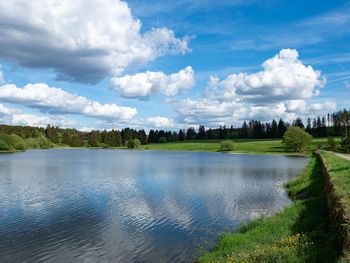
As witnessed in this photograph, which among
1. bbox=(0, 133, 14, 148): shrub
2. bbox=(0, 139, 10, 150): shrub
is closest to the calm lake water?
bbox=(0, 139, 10, 150): shrub

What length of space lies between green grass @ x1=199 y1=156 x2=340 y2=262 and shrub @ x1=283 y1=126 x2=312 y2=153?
370 feet

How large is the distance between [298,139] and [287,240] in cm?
12312

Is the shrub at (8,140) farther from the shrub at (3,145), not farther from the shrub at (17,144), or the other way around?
the shrub at (3,145)

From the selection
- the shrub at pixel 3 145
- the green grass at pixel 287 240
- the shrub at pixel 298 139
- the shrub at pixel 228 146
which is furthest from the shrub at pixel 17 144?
the green grass at pixel 287 240

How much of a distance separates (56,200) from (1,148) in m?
162

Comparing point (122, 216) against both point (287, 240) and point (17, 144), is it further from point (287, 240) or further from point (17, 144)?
point (17, 144)

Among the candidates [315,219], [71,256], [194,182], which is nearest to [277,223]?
[315,219]

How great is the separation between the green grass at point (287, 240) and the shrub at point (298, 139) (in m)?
113

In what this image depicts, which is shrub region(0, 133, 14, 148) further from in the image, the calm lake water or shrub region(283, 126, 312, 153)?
the calm lake water

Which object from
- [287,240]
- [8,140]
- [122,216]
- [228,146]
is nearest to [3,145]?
[8,140]

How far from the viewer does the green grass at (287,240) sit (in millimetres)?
13280

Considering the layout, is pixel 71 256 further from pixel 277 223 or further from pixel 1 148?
pixel 1 148

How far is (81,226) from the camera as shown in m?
25.1

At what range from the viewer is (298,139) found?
13238 cm
